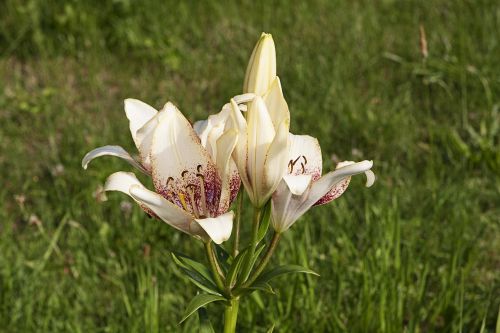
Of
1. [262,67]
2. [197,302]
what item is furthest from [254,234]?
[262,67]

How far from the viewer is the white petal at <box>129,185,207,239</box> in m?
1.15

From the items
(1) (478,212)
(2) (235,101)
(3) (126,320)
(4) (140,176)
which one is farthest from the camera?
(4) (140,176)

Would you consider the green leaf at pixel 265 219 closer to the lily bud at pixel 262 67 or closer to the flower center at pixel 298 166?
the flower center at pixel 298 166

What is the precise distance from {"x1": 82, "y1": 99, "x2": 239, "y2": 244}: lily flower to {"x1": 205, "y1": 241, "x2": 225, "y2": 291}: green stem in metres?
0.03

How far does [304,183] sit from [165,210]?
8.2 inches

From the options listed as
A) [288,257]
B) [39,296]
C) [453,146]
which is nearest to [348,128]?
[453,146]

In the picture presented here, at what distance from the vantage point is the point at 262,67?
3.87 ft

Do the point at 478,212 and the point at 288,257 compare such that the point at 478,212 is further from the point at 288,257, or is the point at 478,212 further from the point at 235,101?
the point at 235,101

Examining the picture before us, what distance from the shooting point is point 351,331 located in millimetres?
1945

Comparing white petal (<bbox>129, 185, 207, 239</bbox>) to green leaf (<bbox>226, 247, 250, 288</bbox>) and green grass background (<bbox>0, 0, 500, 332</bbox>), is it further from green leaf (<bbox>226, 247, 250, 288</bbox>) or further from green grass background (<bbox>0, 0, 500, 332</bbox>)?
green grass background (<bbox>0, 0, 500, 332</bbox>)

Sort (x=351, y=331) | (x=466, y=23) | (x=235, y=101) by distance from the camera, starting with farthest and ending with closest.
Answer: (x=466, y=23) < (x=351, y=331) < (x=235, y=101)

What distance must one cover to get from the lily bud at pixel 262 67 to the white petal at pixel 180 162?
0.39 feet

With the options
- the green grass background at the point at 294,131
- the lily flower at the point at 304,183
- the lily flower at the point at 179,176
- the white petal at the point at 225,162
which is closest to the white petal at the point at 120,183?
the lily flower at the point at 179,176

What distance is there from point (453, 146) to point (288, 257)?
1020 mm
